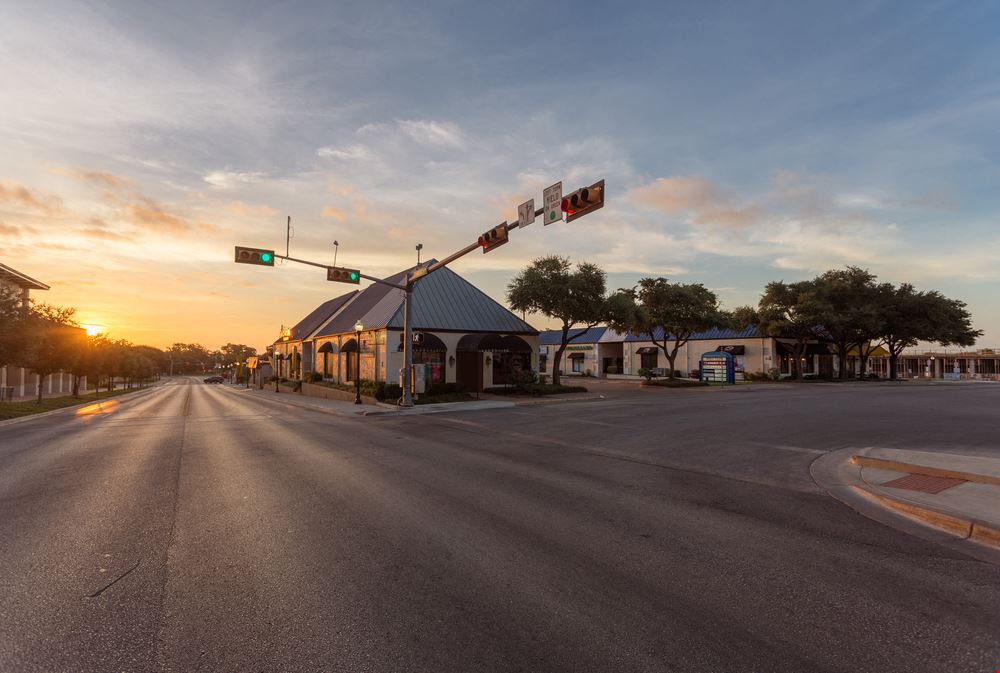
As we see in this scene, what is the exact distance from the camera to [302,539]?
572cm

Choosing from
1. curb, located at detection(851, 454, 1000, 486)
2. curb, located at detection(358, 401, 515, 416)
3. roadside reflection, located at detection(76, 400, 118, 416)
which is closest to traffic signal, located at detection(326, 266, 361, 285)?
curb, located at detection(358, 401, 515, 416)

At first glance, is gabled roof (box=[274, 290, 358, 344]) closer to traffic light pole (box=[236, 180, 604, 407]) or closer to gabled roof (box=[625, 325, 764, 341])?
traffic light pole (box=[236, 180, 604, 407])

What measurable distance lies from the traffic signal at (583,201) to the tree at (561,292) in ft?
69.0

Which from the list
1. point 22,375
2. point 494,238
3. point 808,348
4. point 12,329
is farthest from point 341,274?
point 808,348

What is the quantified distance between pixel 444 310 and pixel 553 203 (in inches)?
849

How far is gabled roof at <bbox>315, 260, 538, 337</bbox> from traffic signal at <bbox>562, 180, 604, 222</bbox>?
65.7 feet

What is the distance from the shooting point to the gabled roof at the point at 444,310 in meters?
32.2

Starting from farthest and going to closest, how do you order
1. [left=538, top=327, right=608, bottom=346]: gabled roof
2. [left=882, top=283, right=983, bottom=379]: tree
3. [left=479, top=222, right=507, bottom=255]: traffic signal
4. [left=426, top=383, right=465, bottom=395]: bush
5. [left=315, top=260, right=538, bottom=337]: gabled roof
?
[left=538, top=327, right=608, bottom=346]: gabled roof
[left=882, top=283, right=983, bottom=379]: tree
[left=315, top=260, right=538, bottom=337]: gabled roof
[left=426, top=383, right=465, bottom=395]: bush
[left=479, top=222, right=507, bottom=255]: traffic signal

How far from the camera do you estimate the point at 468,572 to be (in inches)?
189

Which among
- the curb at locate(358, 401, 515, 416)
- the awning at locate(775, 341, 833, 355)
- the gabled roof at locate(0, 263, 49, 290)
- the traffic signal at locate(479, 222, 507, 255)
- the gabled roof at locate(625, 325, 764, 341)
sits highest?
the gabled roof at locate(0, 263, 49, 290)

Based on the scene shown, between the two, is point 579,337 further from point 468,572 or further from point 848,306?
point 468,572

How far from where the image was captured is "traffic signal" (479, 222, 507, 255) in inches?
619

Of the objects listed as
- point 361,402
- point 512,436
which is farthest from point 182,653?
point 361,402

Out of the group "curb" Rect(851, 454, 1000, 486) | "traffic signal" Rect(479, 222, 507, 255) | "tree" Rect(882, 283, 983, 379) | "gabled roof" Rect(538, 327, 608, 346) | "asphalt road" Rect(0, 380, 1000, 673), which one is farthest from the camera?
"gabled roof" Rect(538, 327, 608, 346)
